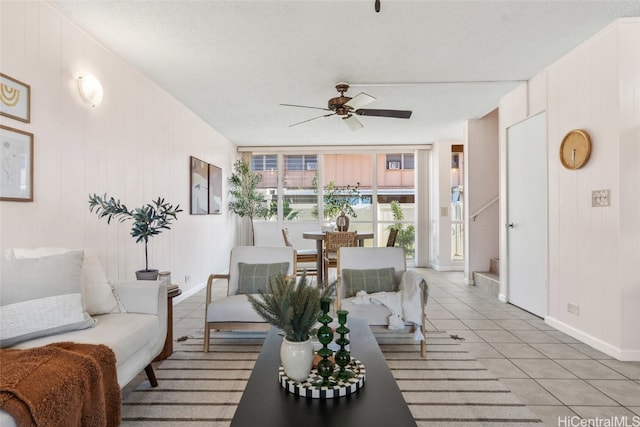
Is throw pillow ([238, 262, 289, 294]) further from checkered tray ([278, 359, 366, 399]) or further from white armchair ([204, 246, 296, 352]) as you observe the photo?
checkered tray ([278, 359, 366, 399])

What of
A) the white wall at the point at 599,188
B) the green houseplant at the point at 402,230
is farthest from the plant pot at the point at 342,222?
the green houseplant at the point at 402,230

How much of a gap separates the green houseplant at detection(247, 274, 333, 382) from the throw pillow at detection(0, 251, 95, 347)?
1.07 m

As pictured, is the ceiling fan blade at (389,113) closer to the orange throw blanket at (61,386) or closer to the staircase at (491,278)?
the staircase at (491,278)

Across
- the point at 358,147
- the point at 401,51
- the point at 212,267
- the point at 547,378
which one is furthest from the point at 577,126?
the point at 212,267

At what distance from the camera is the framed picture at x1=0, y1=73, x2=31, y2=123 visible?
7.09ft

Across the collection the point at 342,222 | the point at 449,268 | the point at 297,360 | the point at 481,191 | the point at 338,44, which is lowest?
the point at 449,268

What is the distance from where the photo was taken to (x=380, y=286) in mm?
3250

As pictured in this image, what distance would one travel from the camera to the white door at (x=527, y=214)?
153 inches

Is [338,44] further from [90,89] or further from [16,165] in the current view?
[16,165]

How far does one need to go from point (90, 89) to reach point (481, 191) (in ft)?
17.6

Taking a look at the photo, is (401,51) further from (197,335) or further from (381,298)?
(197,335)

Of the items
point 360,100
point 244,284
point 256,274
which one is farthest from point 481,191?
point 244,284

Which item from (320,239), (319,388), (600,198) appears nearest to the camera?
(319,388)

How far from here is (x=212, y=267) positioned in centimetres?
613
